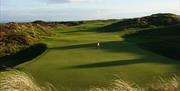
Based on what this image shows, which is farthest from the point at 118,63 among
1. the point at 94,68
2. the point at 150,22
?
the point at 150,22

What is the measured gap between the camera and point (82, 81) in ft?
49.2

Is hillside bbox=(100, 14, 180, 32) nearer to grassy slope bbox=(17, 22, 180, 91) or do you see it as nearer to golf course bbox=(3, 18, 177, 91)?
golf course bbox=(3, 18, 177, 91)

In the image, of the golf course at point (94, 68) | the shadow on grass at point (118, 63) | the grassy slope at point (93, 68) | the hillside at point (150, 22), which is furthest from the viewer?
the hillside at point (150, 22)

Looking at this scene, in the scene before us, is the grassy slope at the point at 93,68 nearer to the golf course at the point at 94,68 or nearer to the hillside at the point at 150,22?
the golf course at the point at 94,68

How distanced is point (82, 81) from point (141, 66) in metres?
3.95

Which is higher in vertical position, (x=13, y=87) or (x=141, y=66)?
(x=13, y=87)

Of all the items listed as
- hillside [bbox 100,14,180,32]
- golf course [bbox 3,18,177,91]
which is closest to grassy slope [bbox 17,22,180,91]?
golf course [bbox 3,18,177,91]

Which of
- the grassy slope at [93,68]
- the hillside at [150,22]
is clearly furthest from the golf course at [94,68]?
the hillside at [150,22]

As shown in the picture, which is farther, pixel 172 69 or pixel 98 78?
pixel 172 69

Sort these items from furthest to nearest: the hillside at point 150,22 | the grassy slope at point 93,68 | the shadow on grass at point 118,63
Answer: the hillside at point 150,22 → the shadow on grass at point 118,63 → the grassy slope at point 93,68

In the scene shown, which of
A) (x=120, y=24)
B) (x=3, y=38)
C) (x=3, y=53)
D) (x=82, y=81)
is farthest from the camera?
(x=120, y=24)

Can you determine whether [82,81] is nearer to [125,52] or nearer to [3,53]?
[125,52]

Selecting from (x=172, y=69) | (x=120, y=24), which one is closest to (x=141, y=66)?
(x=172, y=69)

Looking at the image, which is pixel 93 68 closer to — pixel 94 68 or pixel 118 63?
pixel 94 68
